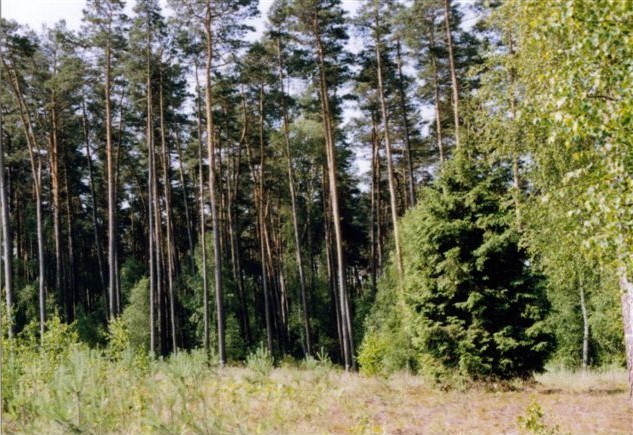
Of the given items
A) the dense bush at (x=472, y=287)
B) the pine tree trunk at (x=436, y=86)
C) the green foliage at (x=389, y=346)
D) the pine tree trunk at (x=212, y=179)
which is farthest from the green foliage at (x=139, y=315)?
the dense bush at (x=472, y=287)

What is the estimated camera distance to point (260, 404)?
9445 millimetres

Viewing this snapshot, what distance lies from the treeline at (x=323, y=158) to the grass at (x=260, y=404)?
72.6 inches

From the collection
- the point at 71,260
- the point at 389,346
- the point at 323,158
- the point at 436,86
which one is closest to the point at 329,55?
the point at 436,86

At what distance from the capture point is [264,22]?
80.7 ft

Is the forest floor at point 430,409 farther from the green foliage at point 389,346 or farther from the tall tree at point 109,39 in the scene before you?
the tall tree at point 109,39

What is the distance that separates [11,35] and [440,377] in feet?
67.8

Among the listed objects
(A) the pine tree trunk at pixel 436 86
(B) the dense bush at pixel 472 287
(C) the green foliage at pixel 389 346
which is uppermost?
(A) the pine tree trunk at pixel 436 86

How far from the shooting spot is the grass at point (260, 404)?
19.3 feet

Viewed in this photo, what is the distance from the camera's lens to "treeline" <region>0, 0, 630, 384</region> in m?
10.9

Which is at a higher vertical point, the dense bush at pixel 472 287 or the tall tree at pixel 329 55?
the tall tree at pixel 329 55

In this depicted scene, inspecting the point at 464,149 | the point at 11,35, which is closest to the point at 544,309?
the point at 464,149

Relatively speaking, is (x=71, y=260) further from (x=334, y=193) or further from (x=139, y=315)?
(x=334, y=193)

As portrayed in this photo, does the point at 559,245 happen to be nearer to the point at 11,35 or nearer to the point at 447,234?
the point at 447,234

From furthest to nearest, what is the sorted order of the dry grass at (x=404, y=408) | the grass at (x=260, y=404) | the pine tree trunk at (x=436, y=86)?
the pine tree trunk at (x=436, y=86) → the dry grass at (x=404, y=408) → the grass at (x=260, y=404)
